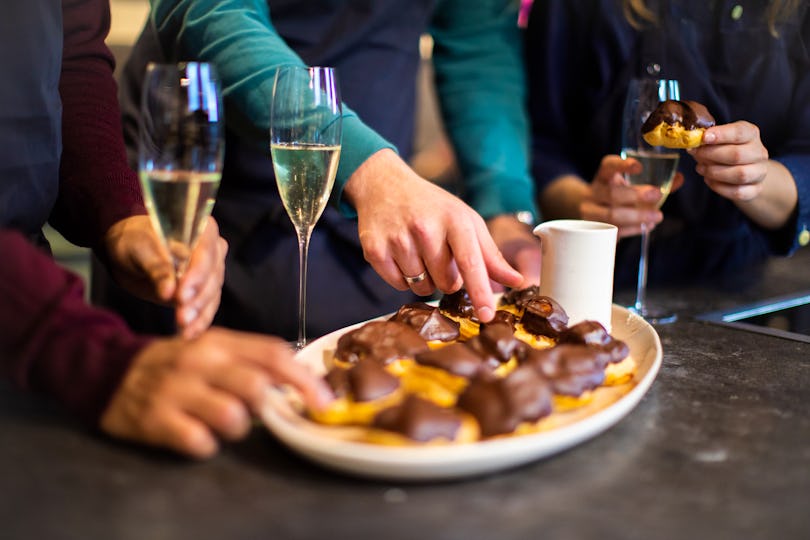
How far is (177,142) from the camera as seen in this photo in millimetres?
820

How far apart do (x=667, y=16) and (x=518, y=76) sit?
0.48 metres

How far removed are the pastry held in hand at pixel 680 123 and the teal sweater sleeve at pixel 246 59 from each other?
42cm

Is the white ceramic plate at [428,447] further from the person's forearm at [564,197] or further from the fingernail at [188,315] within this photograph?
the person's forearm at [564,197]

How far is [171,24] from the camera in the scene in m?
1.54

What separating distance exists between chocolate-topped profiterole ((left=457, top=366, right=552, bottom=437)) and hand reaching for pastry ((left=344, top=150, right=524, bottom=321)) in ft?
0.86

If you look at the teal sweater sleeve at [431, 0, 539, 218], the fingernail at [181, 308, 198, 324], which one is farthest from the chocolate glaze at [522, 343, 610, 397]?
the teal sweater sleeve at [431, 0, 539, 218]

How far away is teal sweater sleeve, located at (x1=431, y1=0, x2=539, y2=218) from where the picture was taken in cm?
207

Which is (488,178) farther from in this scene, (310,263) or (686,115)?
(686,115)

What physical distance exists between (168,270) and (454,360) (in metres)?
0.37

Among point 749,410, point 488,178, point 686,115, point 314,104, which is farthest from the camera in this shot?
point 488,178

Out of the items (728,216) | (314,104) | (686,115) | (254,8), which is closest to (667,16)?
(728,216)

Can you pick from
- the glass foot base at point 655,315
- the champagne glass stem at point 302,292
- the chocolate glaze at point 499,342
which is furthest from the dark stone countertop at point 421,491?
the glass foot base at point 655,315

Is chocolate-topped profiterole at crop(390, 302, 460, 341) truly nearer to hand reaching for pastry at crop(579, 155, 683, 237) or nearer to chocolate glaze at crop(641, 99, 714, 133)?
chocolate glaze at crop(641, 99, 714, 133)

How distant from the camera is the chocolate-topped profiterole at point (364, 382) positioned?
78cm
